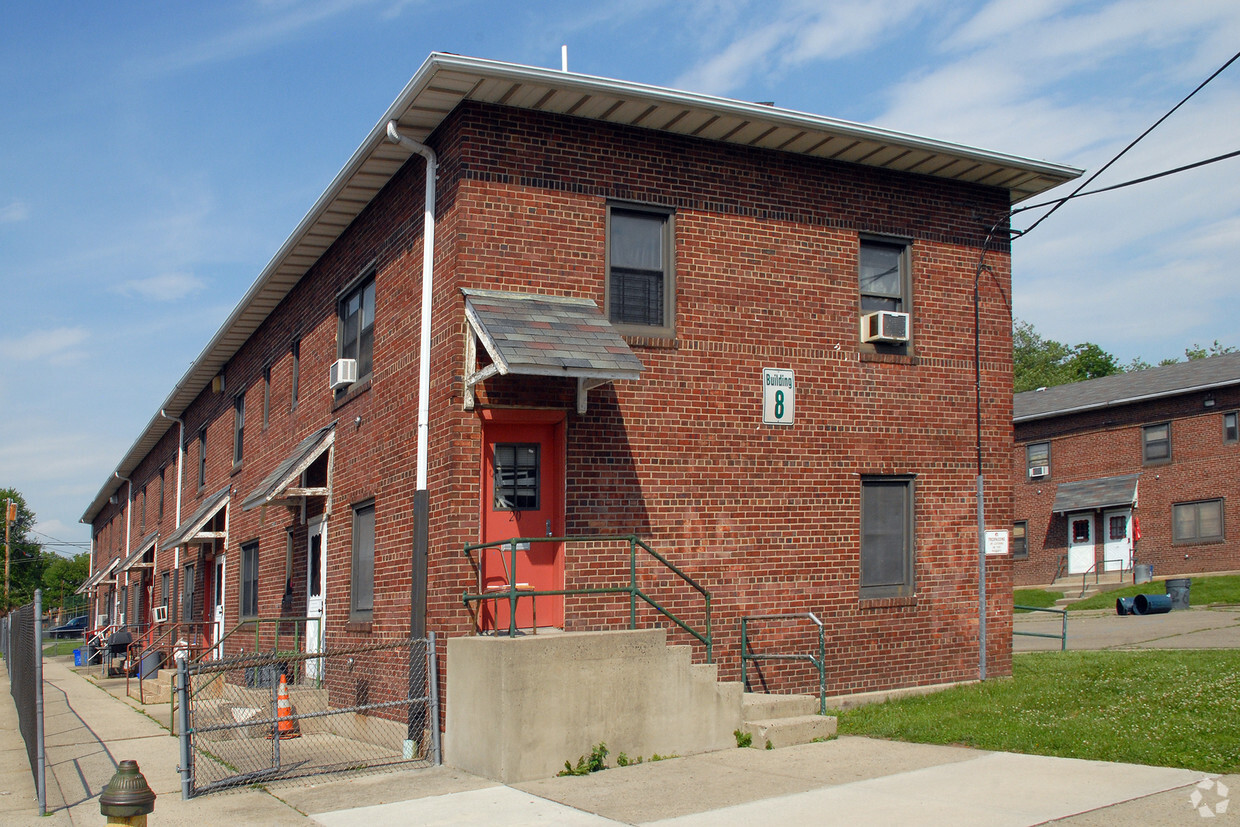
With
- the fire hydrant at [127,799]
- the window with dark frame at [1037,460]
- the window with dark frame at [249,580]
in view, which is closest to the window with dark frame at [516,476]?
the fire hydrant at [127,799]

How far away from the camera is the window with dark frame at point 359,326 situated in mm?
14859

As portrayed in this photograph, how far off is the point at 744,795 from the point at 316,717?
18.0 ft

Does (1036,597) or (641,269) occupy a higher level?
(641,269)

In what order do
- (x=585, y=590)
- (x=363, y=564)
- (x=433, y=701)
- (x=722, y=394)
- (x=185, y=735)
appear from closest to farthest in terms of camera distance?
(x=185, y=735) → (x=585, y=590) → (x=433, y=701) → (x=722, y=394) → (x=363, y=564)

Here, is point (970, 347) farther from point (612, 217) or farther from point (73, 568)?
point (73, 568)

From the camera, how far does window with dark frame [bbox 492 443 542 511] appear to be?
11.8 m

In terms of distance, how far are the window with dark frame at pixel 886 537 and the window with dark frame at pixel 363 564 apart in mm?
6126

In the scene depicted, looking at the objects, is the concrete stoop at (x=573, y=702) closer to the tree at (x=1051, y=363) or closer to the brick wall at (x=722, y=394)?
the brick wall at (x=722, y=394)

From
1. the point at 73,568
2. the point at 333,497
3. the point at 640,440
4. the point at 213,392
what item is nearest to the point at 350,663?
the point at 333,497

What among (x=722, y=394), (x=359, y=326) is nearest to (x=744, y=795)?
(x=722, y=394)

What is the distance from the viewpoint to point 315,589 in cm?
1638

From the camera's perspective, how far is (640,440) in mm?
12148

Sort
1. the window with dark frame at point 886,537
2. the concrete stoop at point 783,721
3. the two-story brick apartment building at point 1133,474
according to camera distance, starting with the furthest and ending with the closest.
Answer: the two-story brick apartment building at point 1133,474, the window with dark frame at point 886,537, the concrete stoop at point 783,721

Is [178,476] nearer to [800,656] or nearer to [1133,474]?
[800,656]
